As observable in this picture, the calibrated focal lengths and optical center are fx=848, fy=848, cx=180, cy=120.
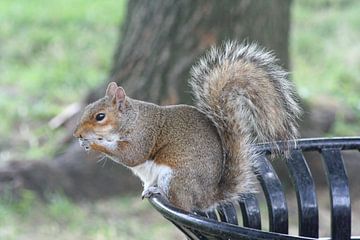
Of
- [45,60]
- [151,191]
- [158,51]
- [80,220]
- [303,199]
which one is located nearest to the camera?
[151,191]

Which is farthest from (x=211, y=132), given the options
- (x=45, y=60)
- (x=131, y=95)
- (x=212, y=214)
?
(x=45, y=60)

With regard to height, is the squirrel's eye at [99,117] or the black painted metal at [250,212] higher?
the squirrel's eye at [99,117]

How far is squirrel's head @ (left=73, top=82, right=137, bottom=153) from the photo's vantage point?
221 cm

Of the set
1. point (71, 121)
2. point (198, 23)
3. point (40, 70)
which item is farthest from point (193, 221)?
point (40, 70)

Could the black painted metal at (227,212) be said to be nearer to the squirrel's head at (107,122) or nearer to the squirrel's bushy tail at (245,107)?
the squirrel's bushy tail at (245,107)

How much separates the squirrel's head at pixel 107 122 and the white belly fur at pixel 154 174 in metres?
0.09

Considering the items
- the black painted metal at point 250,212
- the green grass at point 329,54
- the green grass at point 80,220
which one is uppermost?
the green grass at point 329,54

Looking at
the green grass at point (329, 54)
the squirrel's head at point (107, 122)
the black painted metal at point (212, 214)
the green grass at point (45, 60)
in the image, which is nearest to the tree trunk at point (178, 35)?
the green grass at point (45, 60)

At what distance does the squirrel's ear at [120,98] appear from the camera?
228 cm

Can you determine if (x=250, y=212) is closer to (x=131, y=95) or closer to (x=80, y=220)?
(x=80, y=220)

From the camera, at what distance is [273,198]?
219 cm

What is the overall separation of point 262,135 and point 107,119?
1.38ft

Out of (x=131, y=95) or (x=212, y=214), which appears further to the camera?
(x=131, y=95)

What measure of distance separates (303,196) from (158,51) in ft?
6.80
